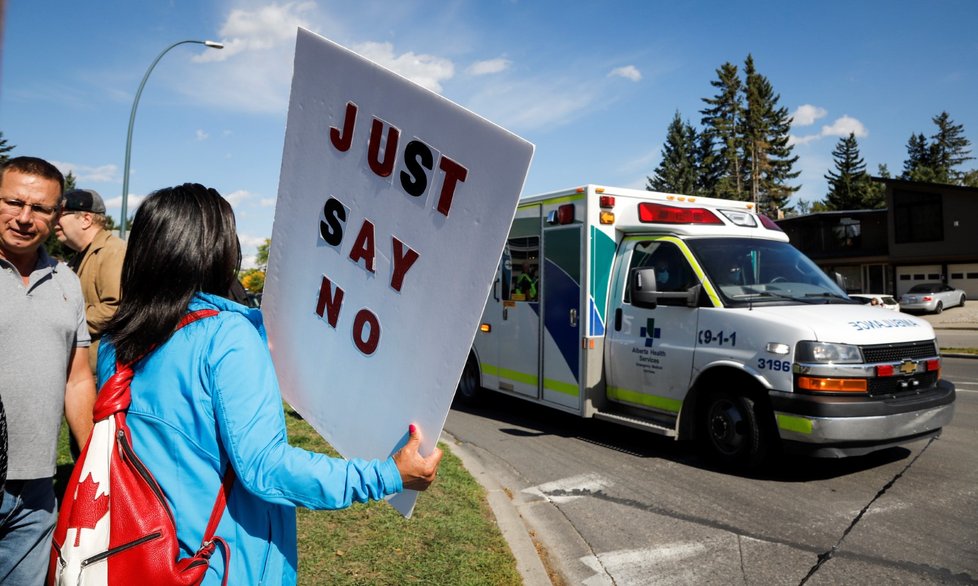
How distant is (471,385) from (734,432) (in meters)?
4.34

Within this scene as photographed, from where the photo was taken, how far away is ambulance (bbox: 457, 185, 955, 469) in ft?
17.8

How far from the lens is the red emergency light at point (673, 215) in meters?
6.93

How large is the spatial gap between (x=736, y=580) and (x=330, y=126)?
140 inches

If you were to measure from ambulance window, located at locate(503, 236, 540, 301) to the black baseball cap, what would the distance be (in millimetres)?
4877

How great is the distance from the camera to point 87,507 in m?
A: 1.65

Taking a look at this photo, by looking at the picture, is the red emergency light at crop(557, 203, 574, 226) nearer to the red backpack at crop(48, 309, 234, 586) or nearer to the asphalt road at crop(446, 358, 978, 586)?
the asphalt road at crop(446, 358, 978, 586)

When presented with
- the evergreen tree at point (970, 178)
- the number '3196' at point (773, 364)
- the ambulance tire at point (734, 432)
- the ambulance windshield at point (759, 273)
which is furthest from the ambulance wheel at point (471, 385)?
the evergreen tree at point (970, 178)

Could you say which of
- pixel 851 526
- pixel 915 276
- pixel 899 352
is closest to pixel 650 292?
pixel 899 352

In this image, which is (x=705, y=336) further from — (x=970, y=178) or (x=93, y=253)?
(x=970, y=178)

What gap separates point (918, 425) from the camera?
5633 millimetres

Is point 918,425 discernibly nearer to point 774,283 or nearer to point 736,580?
point 774,283

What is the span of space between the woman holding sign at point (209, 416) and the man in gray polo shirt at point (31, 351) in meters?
0.73

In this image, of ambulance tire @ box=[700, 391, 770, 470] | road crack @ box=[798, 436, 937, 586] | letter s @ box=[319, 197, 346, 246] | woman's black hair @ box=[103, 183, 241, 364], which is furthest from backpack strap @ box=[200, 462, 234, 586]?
ambulance tire @ box=[700, 391, 770, 470]

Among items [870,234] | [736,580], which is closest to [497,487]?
[736,580]
